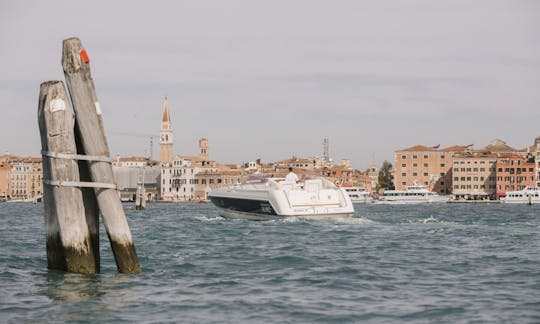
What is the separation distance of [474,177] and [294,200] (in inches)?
4885

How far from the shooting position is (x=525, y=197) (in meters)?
126

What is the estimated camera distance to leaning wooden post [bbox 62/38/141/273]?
510 inches

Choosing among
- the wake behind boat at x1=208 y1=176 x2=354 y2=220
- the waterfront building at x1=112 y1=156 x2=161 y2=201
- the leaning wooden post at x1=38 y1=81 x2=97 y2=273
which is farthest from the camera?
the waterfront building at x1=112 y1=156 x2=161 y2=201

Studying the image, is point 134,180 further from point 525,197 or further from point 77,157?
point 77,157

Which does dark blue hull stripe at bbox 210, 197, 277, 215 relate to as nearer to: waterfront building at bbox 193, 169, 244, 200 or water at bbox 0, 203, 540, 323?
water at bbox 0, 203, 540, 323

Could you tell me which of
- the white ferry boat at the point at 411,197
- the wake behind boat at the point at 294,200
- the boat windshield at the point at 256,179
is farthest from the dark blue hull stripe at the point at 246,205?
the white ferry boat at the point at 411,197

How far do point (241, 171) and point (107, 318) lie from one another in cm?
16006

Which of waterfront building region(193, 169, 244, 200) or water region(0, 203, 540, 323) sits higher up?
waterfront building region(193, 169, 244, 200)

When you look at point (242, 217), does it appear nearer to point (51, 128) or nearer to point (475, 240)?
point (475, 240)

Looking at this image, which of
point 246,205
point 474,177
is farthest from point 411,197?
point 246,205

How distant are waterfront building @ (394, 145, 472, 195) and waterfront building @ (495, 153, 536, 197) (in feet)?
45.3

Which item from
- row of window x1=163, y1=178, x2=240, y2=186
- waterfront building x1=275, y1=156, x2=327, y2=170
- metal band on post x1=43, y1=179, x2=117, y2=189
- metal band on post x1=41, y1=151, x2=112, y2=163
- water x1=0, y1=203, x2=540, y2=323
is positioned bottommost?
water x1=0, y1=203, x2=540, y2=323

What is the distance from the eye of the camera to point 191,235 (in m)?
27.0

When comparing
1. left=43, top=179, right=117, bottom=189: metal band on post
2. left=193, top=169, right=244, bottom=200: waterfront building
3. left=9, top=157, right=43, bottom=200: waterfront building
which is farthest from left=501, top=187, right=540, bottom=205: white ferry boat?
left=43, top=179, right=117, bottom=189: metal band on post
